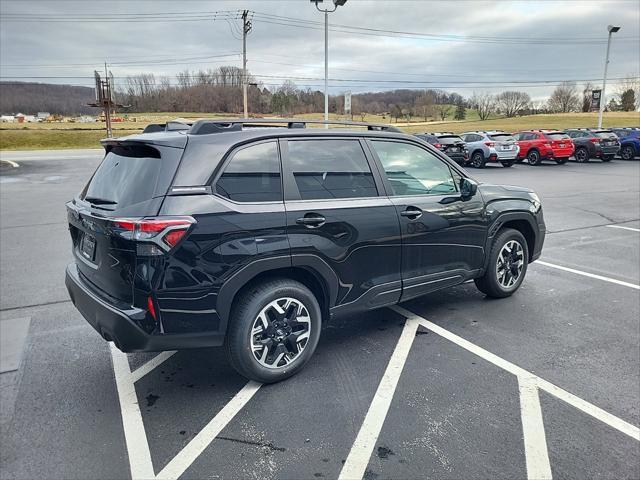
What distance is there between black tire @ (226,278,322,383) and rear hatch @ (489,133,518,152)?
22006 millimetres

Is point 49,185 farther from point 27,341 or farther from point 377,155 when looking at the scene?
point 377,155

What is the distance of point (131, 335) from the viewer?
9.82 ft

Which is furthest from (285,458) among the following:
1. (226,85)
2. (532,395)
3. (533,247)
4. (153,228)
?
(226,85)

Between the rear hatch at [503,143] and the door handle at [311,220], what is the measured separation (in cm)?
2188

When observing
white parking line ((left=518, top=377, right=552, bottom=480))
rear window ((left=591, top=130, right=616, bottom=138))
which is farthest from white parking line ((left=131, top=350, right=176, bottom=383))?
rear window ((left=591, top=130, right=616, bottom=138))

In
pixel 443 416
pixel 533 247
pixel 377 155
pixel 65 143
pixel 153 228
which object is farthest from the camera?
pixel 65 143

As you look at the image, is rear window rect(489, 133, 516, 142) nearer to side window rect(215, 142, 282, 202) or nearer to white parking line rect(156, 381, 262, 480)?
side window rect(215, 142, 282, 202)

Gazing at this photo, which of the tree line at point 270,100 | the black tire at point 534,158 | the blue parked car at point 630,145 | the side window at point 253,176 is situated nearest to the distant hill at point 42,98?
the tree line at point 270,100

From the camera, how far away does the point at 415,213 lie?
4082 millimetres

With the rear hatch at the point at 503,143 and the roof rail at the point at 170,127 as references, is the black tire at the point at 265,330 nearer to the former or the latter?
the roof rail at the point at 170,127

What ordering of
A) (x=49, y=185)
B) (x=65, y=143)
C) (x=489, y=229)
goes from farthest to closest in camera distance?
1. (x=65, y=143)
2. (x=49, y=185)
3. (x=489, y=229)

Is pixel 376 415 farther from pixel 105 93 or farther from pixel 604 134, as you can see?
pixel 105 93

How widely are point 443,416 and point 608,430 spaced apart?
981 mm

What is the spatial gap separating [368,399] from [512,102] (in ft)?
355
